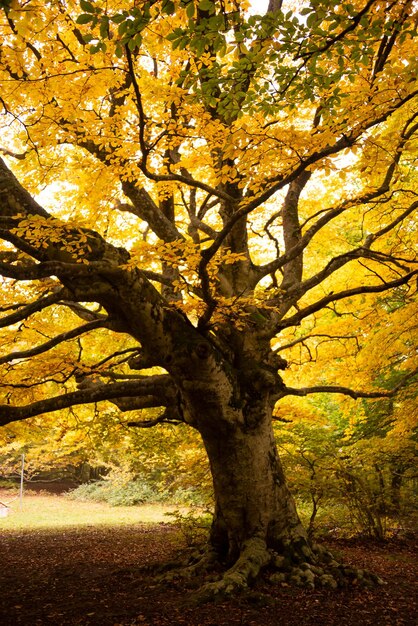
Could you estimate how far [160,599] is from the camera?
4977 millimetres

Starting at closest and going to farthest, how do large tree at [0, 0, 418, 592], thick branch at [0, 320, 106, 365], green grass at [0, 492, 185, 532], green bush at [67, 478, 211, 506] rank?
large tree at [0, 0, 418, 592] < thick branch at [0, 320, 106, 365] < green grass at [0, 492, 185, 532] < green bush at [67, 478, 211, 506]

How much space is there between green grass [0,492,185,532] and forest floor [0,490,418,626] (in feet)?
24.4

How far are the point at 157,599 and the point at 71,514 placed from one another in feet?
49.7

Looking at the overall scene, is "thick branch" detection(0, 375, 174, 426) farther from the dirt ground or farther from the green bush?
the green bush

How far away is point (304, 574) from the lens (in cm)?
539

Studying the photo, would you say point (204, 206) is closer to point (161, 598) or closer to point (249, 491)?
point (249, 491)

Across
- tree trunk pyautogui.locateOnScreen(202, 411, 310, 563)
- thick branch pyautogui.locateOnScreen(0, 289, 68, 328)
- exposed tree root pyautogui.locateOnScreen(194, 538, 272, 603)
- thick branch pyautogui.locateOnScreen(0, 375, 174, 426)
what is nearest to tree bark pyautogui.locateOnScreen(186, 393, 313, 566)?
tree trunk pyautogui.locateOnScreen(202, 411, 310, 563)

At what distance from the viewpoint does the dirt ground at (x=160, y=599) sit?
4.37 metres

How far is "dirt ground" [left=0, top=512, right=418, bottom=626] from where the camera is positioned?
4.37m

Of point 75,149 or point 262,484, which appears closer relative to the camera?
point 262,484

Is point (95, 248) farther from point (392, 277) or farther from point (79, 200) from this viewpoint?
point (392, 277)

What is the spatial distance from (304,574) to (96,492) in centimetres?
2052

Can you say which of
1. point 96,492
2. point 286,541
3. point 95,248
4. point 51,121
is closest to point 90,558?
point 286,541

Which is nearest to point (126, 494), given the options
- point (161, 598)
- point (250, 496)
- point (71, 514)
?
point (71, 514)
